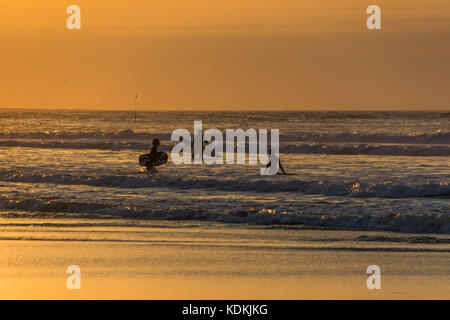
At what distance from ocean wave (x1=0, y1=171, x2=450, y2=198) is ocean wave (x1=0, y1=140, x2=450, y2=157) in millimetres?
16916

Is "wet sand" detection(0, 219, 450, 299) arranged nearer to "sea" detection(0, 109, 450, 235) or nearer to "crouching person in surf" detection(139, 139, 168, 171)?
"sea" detection(0, 109, 450, 235)

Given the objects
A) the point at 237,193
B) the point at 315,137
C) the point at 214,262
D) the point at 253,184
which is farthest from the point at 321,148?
the point at 214,262

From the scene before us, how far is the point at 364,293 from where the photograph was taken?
27.7 ft

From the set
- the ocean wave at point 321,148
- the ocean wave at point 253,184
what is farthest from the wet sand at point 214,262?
the ocean wave at point 321,148

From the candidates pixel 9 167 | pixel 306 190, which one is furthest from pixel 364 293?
pixel 9 167

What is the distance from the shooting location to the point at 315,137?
50.0m

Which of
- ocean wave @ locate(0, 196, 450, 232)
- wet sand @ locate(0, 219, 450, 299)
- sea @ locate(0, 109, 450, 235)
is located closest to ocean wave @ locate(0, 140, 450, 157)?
sea @ locate(0, 109, 450, 235)

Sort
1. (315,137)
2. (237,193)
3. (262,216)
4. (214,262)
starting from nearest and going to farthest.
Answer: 1. (214,262)
2. (262,216)
3. (237,193)
4. (315,137)

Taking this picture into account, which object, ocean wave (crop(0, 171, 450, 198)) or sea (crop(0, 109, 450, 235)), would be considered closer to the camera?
sea (crop(0, 109, 450, 235))

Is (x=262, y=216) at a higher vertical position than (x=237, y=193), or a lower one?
lower

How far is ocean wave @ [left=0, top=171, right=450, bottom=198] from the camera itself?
19000 millimetres

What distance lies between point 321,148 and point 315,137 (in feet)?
34.5

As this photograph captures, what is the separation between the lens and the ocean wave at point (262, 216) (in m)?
13.6

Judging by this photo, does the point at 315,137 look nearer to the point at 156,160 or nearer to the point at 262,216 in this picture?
the point at 156,160
